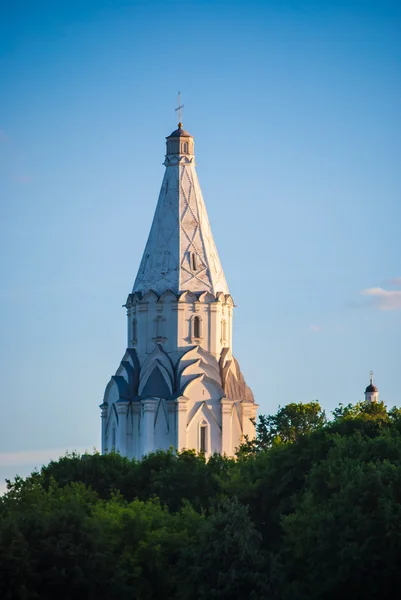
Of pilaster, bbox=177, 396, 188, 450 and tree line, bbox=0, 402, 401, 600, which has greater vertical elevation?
pilaster, bbox=177, 396, 188, 450

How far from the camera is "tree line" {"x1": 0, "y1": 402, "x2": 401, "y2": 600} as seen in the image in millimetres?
48375

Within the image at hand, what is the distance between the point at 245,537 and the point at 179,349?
3885 centimetres

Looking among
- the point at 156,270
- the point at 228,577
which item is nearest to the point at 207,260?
the point at 156,270

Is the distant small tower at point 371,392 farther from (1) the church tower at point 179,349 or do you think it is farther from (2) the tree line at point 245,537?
(2) the tree line at point 245,537

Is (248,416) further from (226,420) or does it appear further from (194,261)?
(194,261)

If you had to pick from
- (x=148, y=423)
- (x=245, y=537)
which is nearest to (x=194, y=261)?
(x=148, y=423)

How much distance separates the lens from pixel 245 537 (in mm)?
49500

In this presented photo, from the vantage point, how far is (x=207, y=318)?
8869 cm

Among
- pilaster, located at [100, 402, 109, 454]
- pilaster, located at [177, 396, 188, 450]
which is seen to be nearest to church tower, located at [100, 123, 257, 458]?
pilaster, located at [177, 396, 188, 450]

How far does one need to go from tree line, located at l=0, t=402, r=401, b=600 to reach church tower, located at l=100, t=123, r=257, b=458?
27618mm

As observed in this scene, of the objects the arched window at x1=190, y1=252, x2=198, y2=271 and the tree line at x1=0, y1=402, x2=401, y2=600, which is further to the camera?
the arched window at x1=190, y1=252, x2=198, y2=271

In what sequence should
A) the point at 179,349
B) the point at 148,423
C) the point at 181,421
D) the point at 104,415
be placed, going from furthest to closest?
1. the point at 104,415
2. the point at 179,349
3. the point at 148,423
4. the point at 181,421

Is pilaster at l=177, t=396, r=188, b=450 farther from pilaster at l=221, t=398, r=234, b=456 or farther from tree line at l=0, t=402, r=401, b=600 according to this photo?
tree line at l=0, t=402, r=401, b=600

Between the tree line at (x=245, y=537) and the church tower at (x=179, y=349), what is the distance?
90.6 feet
